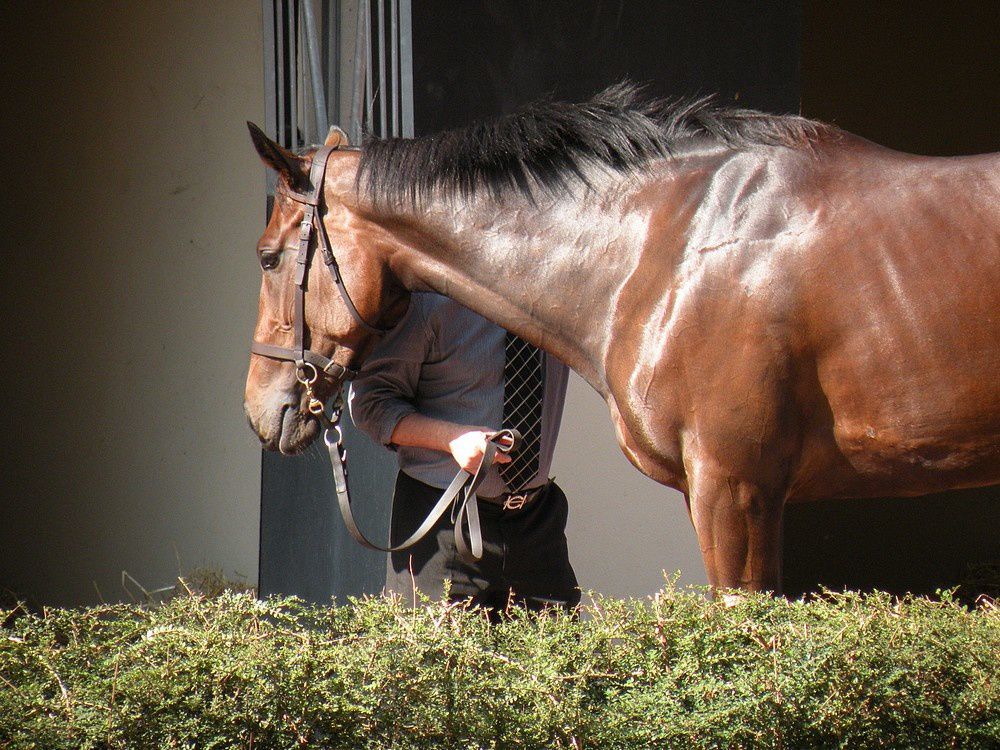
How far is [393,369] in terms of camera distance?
2.74 metres

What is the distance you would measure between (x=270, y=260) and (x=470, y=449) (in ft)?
2.11

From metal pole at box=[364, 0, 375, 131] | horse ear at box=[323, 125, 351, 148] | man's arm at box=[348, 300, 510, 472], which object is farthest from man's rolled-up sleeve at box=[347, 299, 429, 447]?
metal pole at box=[364, 0, 375, 131]

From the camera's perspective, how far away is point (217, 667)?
6.06 feet

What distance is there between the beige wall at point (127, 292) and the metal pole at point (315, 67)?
1275mm

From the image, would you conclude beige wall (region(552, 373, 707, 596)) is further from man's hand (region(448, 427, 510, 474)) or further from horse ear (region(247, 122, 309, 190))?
horse ear (region(247, 122, 309, 190))

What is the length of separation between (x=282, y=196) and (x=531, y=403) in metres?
0.76

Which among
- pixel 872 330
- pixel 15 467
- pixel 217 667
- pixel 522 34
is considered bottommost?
pixel 15 467

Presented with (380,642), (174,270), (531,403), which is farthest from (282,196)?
(174,270)

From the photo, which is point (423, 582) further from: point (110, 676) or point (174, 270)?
point (174, 270)

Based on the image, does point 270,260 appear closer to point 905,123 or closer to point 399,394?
point 399,394

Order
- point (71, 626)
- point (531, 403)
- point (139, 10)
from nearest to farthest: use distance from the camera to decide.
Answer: point (71, 626), point (531, 403), point (139, 10)

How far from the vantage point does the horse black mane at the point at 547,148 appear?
2.53 m

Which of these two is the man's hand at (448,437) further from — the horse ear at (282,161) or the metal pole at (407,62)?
the metal pole at (407,62)

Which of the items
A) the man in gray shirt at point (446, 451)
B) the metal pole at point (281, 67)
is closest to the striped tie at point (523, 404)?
the man in gray shirt at point (446, 451)
